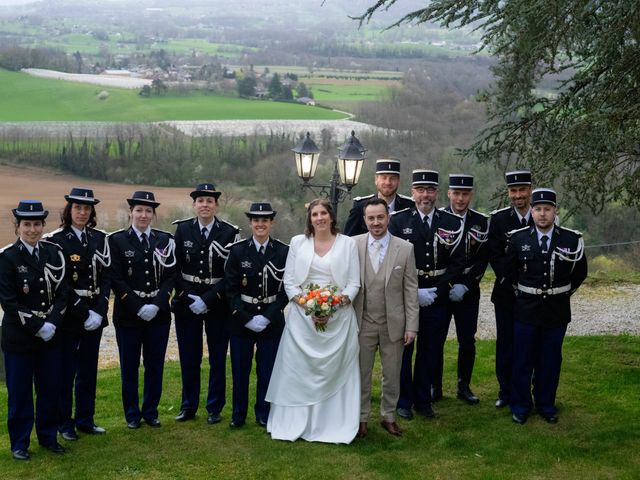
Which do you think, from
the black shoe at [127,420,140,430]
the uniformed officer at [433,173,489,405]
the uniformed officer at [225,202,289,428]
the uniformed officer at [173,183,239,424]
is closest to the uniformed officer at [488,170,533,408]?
the uniformed officer at [433,173,489,405]

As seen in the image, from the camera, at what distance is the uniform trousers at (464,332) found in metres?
8.63

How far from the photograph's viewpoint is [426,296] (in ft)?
26.3

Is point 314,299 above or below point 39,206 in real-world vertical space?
below

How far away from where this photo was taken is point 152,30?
194 meters

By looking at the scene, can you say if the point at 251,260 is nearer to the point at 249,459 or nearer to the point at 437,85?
the point at 249,459

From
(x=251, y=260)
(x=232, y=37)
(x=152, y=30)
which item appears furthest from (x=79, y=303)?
(x=152, y=30)

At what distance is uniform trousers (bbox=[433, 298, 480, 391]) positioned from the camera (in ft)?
28.3

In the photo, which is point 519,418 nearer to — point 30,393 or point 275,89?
point 30,393

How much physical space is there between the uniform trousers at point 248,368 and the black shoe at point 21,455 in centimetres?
174

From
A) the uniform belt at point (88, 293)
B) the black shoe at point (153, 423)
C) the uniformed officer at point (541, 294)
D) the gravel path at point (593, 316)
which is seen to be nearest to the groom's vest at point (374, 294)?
the uniformed officer at point (541, 294)

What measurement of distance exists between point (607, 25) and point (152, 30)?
19351 cm

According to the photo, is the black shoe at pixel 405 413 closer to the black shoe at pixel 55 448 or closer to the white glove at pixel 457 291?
the white glove at pixel 457 291

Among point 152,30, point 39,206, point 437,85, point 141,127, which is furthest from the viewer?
point 152,30

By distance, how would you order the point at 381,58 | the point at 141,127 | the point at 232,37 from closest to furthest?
the point at 141,127 < the point at 381,58 < the point at 232,37
